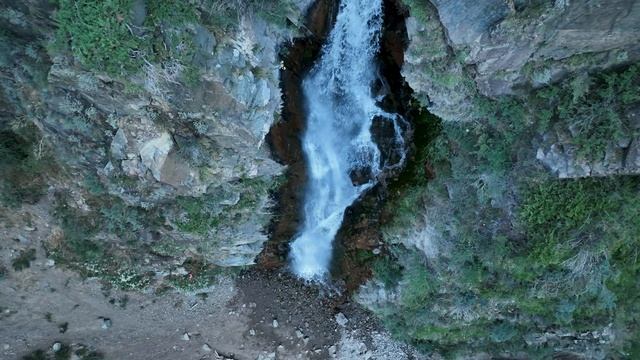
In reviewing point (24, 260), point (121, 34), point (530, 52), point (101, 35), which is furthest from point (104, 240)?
point (530, 52)

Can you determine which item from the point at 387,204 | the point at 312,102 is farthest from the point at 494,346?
the point at 312,102

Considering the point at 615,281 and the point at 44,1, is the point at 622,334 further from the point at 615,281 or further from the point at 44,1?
the point at 44,1

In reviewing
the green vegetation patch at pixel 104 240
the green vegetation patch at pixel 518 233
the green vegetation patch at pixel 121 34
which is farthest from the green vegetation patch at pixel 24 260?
the green vegetation patch at pixel 518 233

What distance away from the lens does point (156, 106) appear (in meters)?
9.88

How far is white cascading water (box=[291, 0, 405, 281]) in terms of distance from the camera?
40.4ft

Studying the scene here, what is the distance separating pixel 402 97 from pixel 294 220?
5.26m

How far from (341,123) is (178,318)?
8.27 m

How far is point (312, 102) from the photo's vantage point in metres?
13.3

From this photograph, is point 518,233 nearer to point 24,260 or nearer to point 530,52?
point 530,52

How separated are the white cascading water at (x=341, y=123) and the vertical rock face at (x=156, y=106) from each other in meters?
1.58

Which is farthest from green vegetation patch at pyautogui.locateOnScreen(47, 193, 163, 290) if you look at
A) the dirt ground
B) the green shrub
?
the green shrub

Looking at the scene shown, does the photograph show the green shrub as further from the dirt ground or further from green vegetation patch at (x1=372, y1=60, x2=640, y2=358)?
green vegetation patch at (x1=372, y1=60, x2=640, y2=358)

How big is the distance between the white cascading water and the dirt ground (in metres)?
1.97

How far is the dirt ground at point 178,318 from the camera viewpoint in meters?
12.7
